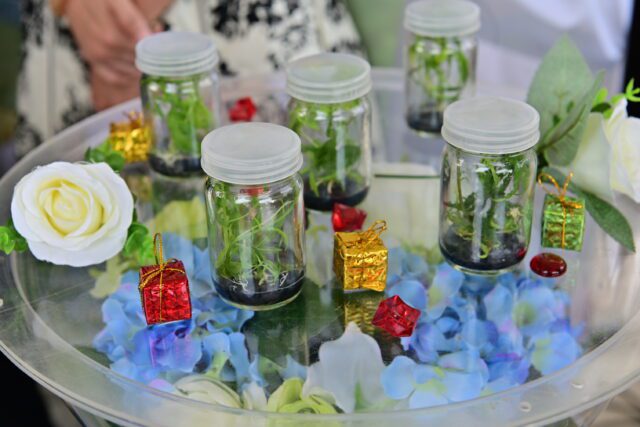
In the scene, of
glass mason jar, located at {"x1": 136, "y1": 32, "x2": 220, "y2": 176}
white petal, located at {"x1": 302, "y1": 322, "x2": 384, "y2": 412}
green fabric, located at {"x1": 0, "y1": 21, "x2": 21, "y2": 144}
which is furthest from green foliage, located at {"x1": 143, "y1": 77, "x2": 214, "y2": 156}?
green fabric, located at {"x1": 0, "y1": 21, "x2": 21, "y2": 144}

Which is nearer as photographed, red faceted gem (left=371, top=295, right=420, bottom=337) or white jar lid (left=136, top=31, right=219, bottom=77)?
red faceted gem (left=371, top=295, right=420, bottom=337)

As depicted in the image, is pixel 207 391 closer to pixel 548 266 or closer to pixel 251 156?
pixel 251 156

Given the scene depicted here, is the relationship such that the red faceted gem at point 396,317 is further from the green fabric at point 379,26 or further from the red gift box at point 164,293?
the green fabric at point 379,26

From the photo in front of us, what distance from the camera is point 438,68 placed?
1114 millimetres

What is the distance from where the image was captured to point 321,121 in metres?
0.94

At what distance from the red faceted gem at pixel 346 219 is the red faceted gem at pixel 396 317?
13cm

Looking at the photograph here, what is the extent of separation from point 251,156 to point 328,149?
0.19 metres

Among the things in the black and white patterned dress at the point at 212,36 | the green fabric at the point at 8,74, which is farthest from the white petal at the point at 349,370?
the green fabric at the point at 8,74

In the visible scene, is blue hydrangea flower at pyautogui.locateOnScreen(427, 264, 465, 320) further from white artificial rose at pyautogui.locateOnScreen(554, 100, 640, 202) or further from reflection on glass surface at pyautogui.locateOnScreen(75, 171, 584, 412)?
white artificial rose at pyautogui.locateOnScreen(554, 100, 640, 202)

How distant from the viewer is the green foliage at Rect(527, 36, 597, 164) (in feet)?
3.13

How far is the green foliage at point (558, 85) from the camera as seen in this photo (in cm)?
95

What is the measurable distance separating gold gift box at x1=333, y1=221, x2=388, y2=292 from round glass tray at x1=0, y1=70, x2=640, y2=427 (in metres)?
0.02

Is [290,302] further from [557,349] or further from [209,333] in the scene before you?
[557,349]

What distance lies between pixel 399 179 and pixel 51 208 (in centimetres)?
41
